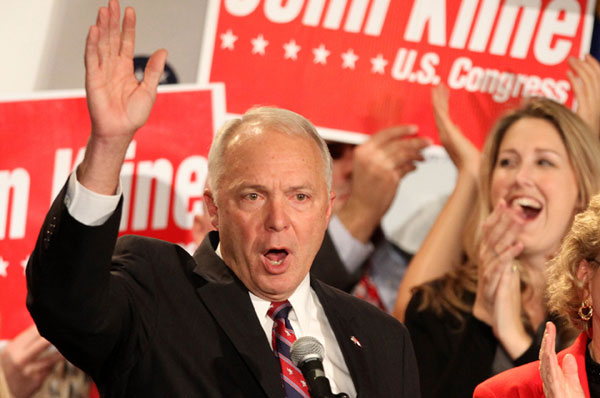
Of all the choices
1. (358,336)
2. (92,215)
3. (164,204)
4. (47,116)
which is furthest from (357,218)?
(92,215)

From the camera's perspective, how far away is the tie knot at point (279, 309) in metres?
1.98

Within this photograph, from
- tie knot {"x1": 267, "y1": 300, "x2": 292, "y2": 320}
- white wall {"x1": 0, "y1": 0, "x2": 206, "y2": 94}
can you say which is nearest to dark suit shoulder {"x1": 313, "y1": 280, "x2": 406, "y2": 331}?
tie knot {"x1": 267, "y1": 300, "x2": 292, "y2": 320}

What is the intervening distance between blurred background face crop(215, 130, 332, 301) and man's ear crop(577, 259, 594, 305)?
27.3 inches

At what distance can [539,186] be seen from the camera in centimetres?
354

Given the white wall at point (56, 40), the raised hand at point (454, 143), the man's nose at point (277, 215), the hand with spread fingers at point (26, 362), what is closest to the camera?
the man's nose at point (277, 215)

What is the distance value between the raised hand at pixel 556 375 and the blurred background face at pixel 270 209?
553 mm

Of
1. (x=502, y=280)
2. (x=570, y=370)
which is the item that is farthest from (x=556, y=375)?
(x=502, y=280)

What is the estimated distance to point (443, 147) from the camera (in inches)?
147

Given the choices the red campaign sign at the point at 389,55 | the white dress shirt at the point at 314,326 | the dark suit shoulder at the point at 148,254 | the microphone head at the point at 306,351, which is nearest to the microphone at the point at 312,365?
the microphone head at the point at 306,351

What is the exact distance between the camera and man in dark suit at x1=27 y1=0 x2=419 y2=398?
156cm

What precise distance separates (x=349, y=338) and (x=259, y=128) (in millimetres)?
525

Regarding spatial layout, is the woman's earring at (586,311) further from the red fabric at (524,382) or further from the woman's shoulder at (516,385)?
the woman's shoulder at (516,385)

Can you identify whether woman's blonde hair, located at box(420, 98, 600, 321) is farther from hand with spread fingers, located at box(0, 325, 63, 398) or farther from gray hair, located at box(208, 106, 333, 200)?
gray hair, located at box(208, 106, 333, 200)

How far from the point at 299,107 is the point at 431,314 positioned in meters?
1.00
